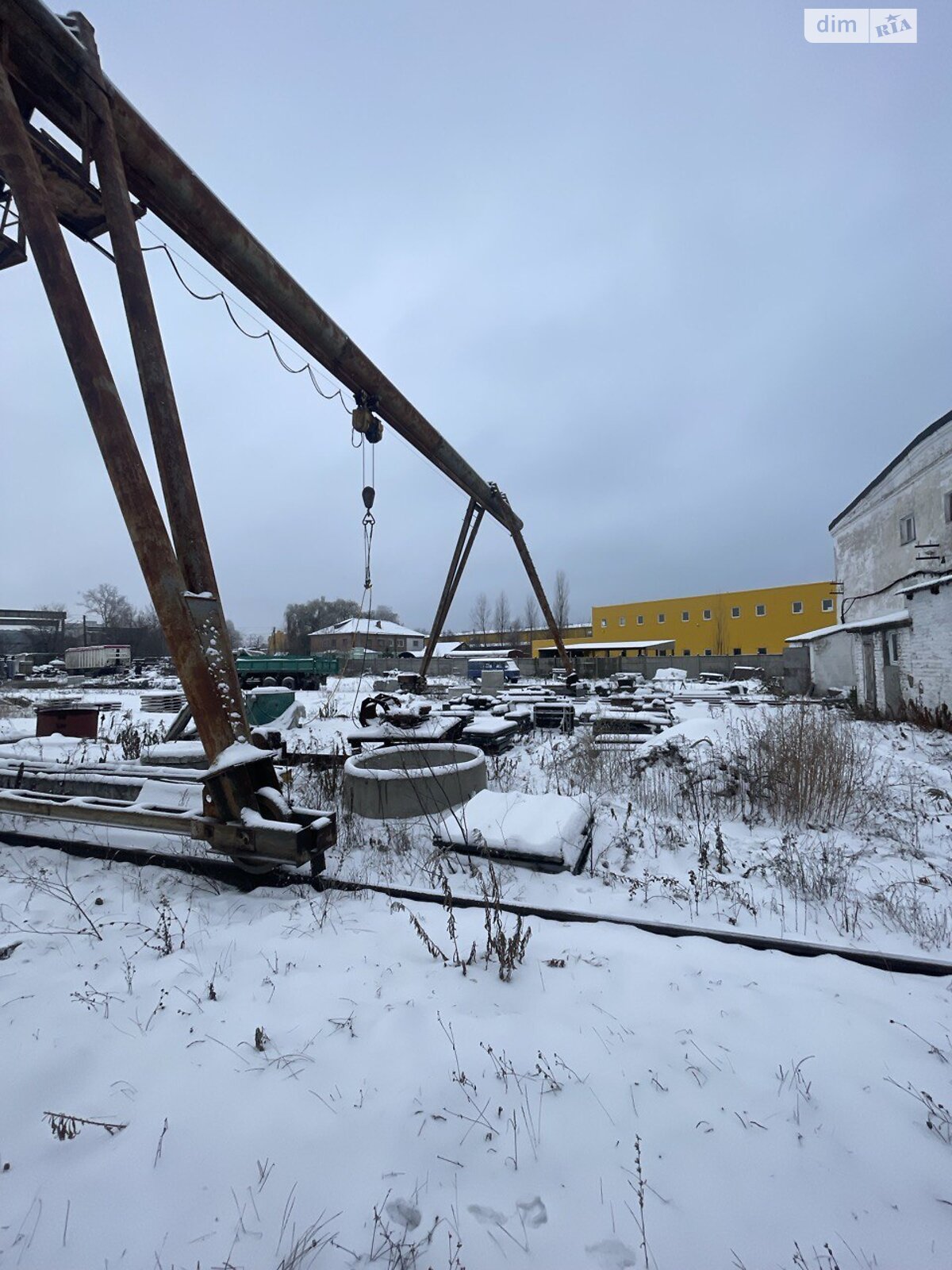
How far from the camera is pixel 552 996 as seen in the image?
6.74ft

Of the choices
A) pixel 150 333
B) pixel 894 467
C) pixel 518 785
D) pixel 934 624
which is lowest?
pixel 518 785

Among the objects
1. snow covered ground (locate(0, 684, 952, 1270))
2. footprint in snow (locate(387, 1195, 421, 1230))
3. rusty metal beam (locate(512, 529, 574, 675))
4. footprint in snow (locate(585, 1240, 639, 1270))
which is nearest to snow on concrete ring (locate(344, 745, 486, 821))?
snow covered ground (locate(0, 684, 952, 1270))

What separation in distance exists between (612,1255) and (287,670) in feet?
94.1

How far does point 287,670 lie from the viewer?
28.1 metres

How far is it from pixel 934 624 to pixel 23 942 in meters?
13.0

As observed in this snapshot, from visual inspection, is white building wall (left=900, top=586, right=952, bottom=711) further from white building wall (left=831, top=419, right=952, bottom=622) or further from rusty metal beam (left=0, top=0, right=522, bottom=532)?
rusty metal beam (left=0, top=0, right=522, bottom=532)

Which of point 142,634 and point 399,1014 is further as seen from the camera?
point 142,634

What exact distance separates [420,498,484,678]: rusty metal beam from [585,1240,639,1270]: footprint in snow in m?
9.50

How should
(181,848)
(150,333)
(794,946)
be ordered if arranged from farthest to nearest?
(181,848)
(150,333)
(794,946)

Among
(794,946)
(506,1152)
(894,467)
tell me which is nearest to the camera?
(506,1152)

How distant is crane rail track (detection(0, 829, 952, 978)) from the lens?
2295 millimetres

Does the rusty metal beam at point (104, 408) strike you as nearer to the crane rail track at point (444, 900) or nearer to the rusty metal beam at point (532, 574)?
the crane rail track at point (444, 900)

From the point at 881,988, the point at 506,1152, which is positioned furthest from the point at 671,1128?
the point at 881,988

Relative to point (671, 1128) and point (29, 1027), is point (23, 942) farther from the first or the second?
point (671, 1128)
